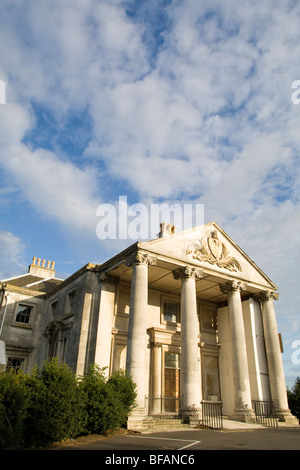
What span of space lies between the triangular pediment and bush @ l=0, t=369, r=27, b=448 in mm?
10752

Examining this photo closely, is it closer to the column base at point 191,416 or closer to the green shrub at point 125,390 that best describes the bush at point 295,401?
the column base at point 191,416

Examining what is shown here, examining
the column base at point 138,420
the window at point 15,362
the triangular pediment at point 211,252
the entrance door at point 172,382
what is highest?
the triangular pediment at point 211,252

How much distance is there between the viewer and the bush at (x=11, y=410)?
963 centimetres

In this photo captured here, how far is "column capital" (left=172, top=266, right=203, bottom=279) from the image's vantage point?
21.3 meters

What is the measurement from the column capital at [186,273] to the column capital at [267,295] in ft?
21.7

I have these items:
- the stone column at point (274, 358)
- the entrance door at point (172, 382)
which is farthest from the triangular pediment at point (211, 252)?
the entrance door at point (172, 382)

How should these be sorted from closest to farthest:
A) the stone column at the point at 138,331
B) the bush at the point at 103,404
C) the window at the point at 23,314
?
1. the bush at the point at 103,404
2. the stone column at the point at 138,331
3. the window at the point at 23,314

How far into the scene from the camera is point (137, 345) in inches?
677

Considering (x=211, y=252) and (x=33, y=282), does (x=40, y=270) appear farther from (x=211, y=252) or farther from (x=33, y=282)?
(x=211, y=252)

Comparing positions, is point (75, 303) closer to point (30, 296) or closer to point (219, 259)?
point (30, 296)

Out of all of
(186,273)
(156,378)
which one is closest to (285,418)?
(156,378)

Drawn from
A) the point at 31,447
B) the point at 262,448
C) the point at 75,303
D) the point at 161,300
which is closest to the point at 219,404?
the point at 161,300
